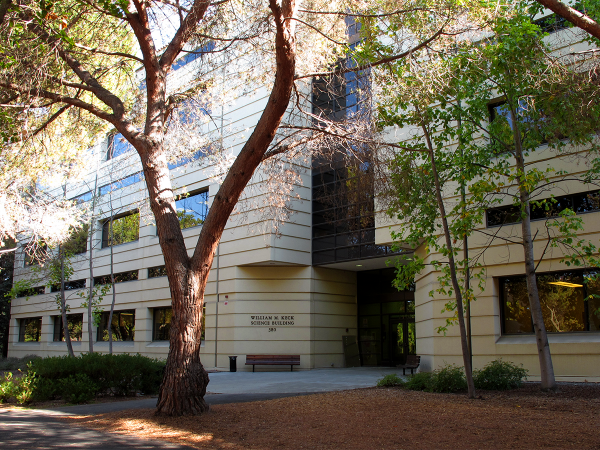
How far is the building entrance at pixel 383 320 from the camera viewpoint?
872 inches

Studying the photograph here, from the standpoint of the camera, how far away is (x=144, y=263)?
27.2m

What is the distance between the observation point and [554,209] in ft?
45.1

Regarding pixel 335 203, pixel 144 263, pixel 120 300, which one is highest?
pixel 335 203

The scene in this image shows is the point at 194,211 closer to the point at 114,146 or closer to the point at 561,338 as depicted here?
the point at 114,146

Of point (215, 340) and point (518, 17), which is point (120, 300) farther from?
point (518, 17)

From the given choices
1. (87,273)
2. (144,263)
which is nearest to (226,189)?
(144,263)

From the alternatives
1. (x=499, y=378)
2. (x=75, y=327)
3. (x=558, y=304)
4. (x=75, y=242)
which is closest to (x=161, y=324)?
(x=75, y=242)

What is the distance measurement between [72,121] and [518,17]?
1093 cm

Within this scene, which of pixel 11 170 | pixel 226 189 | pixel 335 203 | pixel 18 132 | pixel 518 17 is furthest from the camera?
pixel 335 203

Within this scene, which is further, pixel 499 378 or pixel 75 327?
pixel 75 327

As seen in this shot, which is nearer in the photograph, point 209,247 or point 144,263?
point 209,247

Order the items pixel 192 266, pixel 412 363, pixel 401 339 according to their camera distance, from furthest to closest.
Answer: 1. pixel 401 339
2. pixel 412 363
3. pixel 192 266

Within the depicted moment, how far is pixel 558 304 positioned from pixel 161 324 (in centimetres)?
1972

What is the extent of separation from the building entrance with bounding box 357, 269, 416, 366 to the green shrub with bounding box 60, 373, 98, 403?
46.9 feet
